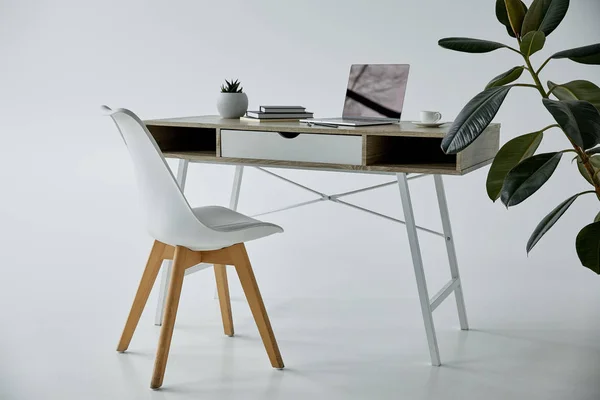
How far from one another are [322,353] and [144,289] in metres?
0.68

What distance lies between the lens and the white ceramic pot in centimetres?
338

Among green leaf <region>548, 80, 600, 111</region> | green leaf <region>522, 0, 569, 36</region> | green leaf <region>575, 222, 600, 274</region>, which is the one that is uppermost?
green leaf <region>522, 0, 569, 36</region>

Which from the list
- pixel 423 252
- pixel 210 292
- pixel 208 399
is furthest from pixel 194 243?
pixel 423 252

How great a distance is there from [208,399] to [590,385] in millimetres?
1243

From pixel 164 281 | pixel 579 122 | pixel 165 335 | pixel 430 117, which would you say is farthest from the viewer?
pixel 164 281

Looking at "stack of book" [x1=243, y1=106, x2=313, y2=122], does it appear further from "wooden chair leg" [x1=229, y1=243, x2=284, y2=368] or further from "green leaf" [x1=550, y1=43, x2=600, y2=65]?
"green leaf" [x1=550, y1=43, x2=600, y2=65]

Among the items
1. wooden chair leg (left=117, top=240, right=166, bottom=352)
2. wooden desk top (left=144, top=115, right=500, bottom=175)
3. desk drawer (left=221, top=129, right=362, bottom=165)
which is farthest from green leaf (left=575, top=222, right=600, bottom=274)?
wooden chair leg (left=117, top=240, right=166, bottom=352)

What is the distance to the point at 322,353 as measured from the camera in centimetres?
299

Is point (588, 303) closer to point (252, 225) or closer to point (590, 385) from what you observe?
point (590, 385)

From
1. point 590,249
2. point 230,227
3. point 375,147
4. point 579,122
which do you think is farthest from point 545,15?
point 230,227

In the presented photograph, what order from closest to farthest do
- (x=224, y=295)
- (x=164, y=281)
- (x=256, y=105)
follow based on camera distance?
(x=224, y=295) < (x=164, y=281) < (x=256, y=105)

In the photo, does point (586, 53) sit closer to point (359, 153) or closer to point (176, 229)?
point (359, 153)

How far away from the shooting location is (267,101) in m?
5.27

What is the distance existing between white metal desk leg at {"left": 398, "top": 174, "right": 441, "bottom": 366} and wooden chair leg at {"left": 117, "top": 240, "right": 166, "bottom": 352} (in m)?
0.85
